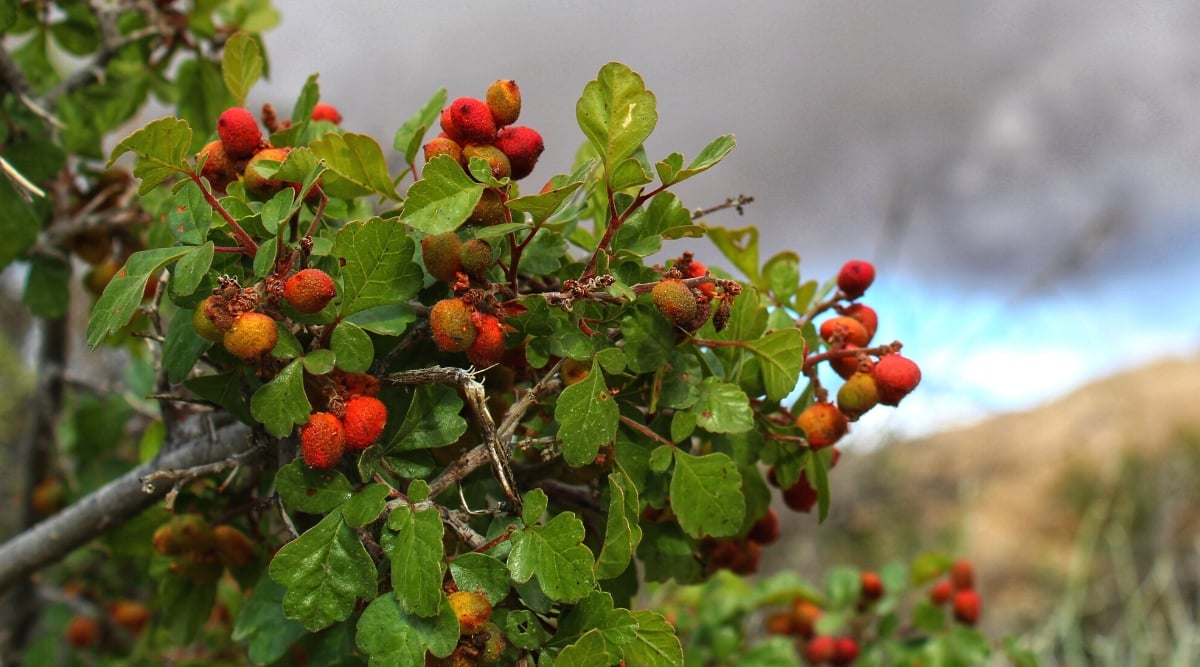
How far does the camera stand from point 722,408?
884mm

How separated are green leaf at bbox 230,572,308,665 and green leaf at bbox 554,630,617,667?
1.43 feet

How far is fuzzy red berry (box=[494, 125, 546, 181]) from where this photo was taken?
88 centimetres

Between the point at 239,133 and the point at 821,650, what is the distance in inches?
51.6

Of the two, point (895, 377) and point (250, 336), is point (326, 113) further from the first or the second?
point (895, 377)

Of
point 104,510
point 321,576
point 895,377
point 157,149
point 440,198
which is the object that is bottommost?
point 104,510

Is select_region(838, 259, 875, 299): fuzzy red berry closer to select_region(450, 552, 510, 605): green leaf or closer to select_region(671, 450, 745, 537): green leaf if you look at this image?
select_region(671, 450, 745, 537): green leaf

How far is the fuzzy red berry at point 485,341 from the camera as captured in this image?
0.82 metres

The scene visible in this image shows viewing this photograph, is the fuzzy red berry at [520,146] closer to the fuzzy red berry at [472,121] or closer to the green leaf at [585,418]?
the fuzzy red berry at [472,121]

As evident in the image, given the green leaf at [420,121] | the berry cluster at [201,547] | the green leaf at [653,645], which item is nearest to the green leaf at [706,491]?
the green leaf at [653,645]

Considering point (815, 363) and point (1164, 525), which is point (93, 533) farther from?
point (1164, 525)

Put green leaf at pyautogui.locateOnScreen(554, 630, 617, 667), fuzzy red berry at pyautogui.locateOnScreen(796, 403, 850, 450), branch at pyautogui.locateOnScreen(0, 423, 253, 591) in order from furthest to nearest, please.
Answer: branch at pyautogui.locateOnScreen(0, 423, 253, 591), fuzzy red berry at pyautogui.locateOnScreen(796, 403, 850, 450), green leaf at pyautogui.locateOnScreen(554, 630, 617, 667)

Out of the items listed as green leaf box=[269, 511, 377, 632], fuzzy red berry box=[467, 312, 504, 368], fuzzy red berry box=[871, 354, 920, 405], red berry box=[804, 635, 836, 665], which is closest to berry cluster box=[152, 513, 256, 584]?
green leaf box=[269, 511, 377, 632]

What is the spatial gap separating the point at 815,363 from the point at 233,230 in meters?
0.61

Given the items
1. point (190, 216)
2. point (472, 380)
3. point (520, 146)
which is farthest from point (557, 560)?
point (190, 216)
